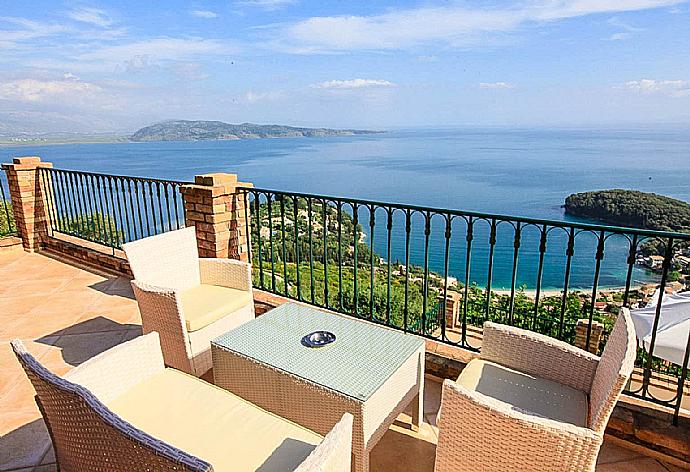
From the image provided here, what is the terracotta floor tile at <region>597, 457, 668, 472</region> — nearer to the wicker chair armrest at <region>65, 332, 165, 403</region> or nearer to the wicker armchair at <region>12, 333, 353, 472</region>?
the wicker armchair at <region>12, 333, 353, 472</region>

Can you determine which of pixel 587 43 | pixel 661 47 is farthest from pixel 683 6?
pixel 587 43

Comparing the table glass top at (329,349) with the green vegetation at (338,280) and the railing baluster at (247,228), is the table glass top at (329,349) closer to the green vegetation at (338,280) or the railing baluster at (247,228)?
the green vegetation at (338,280)

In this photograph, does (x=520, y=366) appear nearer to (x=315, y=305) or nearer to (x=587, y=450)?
(x=587, y=450)

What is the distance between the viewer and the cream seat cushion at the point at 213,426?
144 cm

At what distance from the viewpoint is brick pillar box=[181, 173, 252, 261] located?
3.75 m

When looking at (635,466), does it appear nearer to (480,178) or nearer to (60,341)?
(60,341)

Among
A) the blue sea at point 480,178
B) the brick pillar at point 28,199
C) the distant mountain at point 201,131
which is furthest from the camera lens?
the distant mountain at point 201,131

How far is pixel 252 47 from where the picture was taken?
32781 mm

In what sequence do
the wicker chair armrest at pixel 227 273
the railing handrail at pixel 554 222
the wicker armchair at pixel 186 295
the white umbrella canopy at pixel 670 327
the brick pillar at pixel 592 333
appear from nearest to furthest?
the railing handrail at pixel 554 222
the wicker armchair at pixel 186 295
the wicker chair armrest at pixel 227 273
the white umbrella canopy at pixel 670 327
the brick pillar at pixel 592 333

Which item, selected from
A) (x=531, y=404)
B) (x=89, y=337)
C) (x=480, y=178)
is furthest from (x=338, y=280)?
(x=480, y=178)

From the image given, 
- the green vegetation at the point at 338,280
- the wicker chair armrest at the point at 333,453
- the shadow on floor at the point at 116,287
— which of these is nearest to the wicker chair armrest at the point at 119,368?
the wicker chair armrest at the point at 333,453

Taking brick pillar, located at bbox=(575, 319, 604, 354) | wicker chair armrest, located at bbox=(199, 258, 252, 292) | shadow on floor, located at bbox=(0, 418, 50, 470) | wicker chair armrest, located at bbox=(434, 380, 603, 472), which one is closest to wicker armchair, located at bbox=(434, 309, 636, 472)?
wicker chair armrest, located at bbox=(434, 380, 603, 472)

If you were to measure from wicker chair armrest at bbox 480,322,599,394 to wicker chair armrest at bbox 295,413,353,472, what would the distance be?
1168mm

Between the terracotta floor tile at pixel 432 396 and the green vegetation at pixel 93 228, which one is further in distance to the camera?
the green vegetation at pixel 93 228
